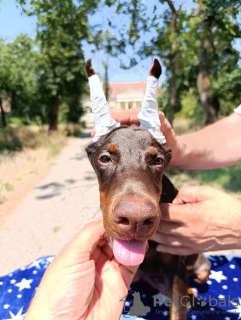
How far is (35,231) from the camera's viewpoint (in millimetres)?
5961

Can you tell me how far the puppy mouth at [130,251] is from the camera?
6.20 ft

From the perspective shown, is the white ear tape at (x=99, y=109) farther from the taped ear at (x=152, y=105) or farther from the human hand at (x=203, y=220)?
the human hand at (x=203, y=220)

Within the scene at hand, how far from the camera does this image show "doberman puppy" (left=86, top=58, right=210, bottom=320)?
5.53 feet

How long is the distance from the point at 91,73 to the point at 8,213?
5.73 meters

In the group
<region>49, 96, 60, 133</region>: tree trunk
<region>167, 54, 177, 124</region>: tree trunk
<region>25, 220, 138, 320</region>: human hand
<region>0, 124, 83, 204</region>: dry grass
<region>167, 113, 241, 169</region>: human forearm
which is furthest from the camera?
<region>49, 96, 60, 133</region>: tree trunk

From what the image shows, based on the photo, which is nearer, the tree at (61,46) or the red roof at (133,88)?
the red roof at (133,88)

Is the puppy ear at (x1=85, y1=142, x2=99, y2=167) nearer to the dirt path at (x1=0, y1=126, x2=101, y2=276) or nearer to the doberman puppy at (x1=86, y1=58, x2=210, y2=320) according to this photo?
the doberman puppy at (x1=86, y1=58, x2=210, y2=320)

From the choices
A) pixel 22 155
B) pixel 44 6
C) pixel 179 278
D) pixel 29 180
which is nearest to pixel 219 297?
pixel 179 278

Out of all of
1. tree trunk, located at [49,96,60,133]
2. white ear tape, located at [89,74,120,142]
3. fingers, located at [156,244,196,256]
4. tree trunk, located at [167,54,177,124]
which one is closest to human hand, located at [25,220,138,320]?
fingers, located at [156,244,196,256]

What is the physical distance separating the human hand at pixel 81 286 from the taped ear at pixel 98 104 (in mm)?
843

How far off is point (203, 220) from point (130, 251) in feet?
2.42

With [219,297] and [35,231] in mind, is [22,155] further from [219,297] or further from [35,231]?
[219,297]

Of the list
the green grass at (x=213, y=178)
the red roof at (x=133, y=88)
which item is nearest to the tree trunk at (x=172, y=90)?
the green grass at (x=213, y=178)

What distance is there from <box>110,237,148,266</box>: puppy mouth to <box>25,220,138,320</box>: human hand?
262 mm
